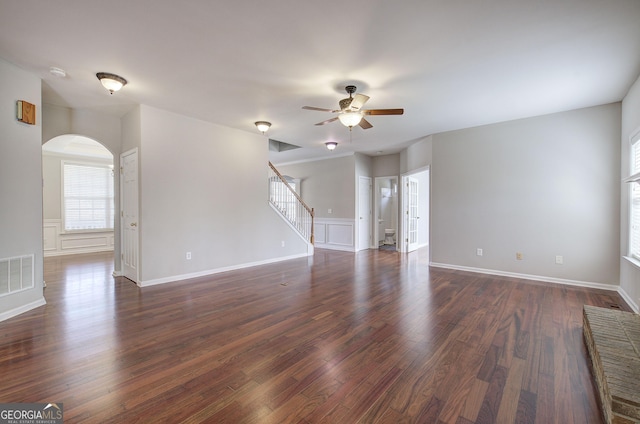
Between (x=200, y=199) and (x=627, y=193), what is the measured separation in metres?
6.52

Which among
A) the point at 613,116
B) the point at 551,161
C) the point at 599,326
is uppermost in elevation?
the point at 613,116

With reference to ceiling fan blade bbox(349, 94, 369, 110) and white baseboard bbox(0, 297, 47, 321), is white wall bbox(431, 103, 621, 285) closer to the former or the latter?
ceiling fan blade bbox(349, 94, 369, 110)

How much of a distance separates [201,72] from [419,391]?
3.76m

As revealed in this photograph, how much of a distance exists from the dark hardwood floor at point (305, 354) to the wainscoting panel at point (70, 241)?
A: 373 centimetres

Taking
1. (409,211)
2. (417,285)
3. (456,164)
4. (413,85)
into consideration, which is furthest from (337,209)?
(413,85)

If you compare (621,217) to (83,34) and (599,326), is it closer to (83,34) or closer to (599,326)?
(599,326)

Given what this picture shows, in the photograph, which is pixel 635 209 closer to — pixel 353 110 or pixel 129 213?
pixel 353 110

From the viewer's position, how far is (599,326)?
7.63 feet

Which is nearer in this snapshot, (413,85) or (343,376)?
(343,376)

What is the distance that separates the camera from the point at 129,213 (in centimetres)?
474

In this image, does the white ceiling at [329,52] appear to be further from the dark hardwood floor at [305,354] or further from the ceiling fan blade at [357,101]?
the dark hardwood floor at [305,354]

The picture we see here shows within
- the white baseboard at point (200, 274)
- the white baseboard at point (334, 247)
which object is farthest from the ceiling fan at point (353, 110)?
the white baseboard at point (334, 247)

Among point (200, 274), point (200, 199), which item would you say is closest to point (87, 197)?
point (200, 199)

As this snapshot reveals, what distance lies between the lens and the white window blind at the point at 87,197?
7.37 m
